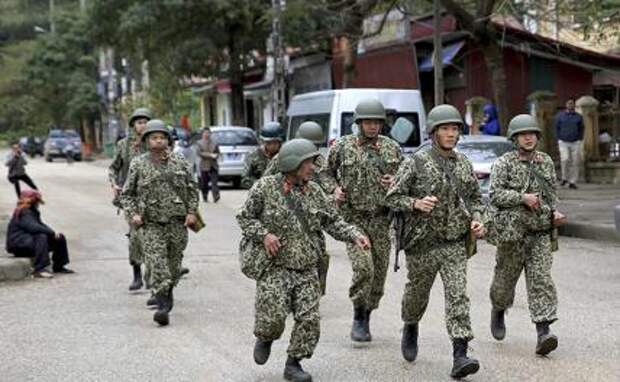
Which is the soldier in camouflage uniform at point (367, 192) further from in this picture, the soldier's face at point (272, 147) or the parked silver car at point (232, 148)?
the parked silver car at point (232, 148)

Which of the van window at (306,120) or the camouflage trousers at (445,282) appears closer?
the camouflage trousers at (445,282)

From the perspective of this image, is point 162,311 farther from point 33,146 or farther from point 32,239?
point 33,146

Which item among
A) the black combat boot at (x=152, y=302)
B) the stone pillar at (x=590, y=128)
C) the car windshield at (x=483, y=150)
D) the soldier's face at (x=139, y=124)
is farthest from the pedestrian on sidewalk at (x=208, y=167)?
the black combat boot at (x=152, y=302)

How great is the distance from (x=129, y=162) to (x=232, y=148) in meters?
15.5

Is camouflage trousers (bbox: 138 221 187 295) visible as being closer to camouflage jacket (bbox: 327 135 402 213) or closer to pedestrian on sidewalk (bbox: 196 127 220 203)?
camouflage jacket (bbox: 327 135 402 213)

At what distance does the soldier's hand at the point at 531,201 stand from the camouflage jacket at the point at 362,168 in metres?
1.11

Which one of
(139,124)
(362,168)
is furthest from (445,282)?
(139,124)

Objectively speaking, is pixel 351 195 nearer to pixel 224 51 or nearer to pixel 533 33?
pixel 533 33

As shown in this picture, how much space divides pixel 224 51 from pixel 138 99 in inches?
583

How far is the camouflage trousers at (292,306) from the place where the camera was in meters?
6.48

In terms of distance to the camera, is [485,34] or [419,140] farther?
[485,34]

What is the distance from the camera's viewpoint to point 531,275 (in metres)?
7.36

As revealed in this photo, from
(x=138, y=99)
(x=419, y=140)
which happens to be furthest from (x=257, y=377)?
(x=138, y=99)

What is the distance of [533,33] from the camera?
27.7 metres
